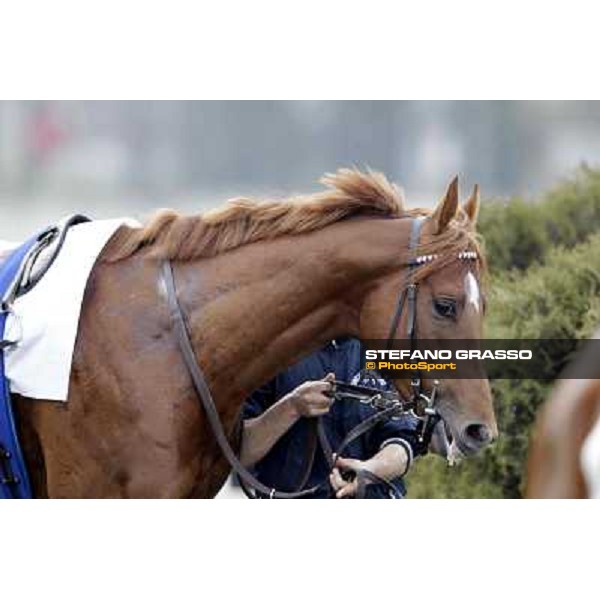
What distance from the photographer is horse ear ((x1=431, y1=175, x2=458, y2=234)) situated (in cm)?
289

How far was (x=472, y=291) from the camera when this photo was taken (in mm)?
2904

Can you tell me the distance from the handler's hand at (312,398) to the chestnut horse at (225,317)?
0.47 ft

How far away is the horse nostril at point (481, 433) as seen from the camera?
2.90 metres

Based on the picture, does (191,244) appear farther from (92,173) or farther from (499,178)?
(499,178)

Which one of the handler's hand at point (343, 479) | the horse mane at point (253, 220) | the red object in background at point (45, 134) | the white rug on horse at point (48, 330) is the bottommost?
the handler's hand at point (343, 479)

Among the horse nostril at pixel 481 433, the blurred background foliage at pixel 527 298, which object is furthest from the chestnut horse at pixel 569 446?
the blurred background foliage at pixel 527 298

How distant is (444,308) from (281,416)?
0.54 metres

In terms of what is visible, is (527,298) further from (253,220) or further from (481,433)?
(253,220)

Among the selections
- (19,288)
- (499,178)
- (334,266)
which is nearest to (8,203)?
(19,288)

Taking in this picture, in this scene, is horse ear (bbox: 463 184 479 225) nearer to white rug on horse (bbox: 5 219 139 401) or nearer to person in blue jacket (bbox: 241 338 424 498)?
person in blue jacket (bbox: 241 338 424 498)

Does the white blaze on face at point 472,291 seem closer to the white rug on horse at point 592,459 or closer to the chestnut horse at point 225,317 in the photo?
the chestnut horse at point 225,317

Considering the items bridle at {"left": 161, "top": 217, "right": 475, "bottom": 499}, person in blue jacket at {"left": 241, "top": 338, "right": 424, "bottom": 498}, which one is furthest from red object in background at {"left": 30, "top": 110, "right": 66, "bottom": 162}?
person in blue jacket at {"left": 241, "top": 338, "right": 424, "bottom": 498}

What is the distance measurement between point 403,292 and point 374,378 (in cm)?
32

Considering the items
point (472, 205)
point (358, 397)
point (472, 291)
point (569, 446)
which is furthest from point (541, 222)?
point (569, 446)
